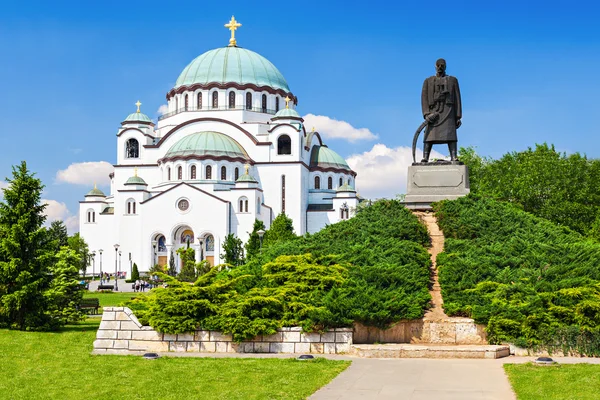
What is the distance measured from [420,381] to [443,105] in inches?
479

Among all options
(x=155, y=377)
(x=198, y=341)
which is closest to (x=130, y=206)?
(x=198, y=341)

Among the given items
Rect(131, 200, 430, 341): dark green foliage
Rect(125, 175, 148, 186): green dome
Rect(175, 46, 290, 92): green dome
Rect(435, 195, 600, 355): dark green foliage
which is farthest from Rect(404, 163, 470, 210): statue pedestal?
Rect(175, 46, 290, 92): green dome

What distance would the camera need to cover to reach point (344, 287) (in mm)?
14141

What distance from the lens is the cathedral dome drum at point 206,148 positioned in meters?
62.9

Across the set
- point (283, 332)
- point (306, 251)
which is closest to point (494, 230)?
point (306, 251)

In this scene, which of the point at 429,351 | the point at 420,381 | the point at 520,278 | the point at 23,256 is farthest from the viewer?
the point at 23,256

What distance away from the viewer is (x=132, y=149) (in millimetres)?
69250

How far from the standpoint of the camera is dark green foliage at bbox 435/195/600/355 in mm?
12648

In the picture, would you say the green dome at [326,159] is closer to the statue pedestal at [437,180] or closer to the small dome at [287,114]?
the small dome at [287,114]

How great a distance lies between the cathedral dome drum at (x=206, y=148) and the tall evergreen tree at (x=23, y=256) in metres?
44.9

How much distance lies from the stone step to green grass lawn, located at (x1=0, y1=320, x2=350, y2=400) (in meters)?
0.76

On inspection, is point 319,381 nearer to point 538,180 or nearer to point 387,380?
point 387,380

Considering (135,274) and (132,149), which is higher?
(132,149)

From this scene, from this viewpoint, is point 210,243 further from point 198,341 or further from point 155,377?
point 155,377
